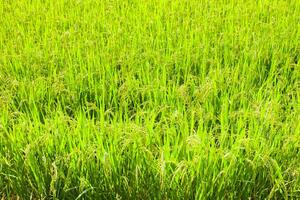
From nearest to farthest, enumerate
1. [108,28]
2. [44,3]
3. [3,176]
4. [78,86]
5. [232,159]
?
1. [232,159]
2. [3,176]
3. [78,86]
4. [108,28]
5. [44,3]

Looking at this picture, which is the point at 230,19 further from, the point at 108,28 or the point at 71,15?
the point at 71,15

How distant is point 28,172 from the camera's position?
184 centimetres

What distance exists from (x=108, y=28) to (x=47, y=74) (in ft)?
2.44

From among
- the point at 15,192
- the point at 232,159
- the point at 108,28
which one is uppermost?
the point at 108,28

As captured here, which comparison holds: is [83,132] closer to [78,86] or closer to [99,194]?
[99,194]

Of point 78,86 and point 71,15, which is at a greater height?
point 71,15

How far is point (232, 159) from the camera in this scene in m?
1.70

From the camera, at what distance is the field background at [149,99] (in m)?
1.77

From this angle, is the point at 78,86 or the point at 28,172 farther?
the point at 78,86

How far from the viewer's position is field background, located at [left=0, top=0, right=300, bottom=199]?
1766mm

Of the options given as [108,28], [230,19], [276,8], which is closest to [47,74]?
[108,28]

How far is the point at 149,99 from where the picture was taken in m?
2.36

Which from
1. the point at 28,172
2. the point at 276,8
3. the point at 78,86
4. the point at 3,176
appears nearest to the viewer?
the point at 28,172

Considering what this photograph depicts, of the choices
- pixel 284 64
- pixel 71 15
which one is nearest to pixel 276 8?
pixel 284 64
